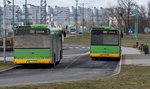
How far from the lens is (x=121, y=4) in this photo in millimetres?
117188

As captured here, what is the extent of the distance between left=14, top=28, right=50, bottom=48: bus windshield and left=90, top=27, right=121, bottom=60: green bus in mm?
8841

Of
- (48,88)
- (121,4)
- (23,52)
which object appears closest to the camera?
(48,88)

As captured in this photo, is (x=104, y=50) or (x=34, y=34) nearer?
(x=34, y=34)

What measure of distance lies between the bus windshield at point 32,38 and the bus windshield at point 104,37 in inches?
351

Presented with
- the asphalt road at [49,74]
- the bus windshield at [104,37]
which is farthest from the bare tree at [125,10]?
the asphalt road at [49,74]

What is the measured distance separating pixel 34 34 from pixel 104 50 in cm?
969

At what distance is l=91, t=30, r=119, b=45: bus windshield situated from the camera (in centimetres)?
3234

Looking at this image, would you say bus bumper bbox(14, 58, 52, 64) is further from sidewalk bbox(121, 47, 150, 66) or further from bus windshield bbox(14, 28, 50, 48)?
sidewalk bbox(121, 47, 150, 66)

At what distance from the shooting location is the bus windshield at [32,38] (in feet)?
78.5

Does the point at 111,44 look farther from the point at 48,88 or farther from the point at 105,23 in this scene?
the point at 105,23

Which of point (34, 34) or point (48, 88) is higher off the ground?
point (34, 34)

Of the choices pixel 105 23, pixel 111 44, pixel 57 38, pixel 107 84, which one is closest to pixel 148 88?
pixel 107 84

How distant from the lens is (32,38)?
2412 centimetres

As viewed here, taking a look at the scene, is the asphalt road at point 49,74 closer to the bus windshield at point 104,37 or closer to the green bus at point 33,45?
the green bus at point 33,45
